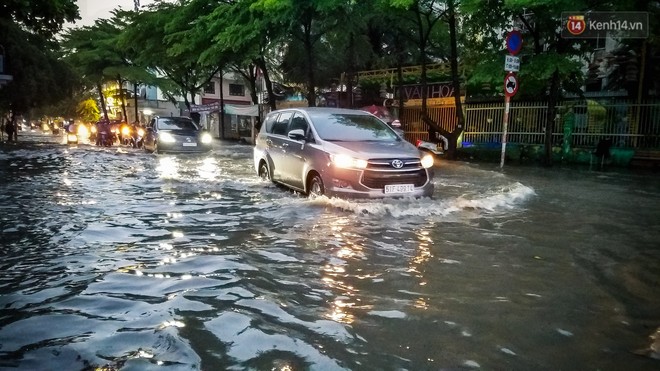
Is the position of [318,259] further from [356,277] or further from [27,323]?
[27,323]

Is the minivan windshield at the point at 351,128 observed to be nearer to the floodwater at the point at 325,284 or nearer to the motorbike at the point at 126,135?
the floodwater at the point at 325,284

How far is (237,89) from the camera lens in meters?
58.4

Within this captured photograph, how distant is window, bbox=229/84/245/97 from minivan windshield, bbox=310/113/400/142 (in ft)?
165

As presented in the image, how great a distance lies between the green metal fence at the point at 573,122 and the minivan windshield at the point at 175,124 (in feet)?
36.2

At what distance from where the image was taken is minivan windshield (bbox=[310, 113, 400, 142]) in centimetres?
882

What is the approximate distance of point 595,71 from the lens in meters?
21.9

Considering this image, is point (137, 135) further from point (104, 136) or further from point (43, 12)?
point (43, 12)

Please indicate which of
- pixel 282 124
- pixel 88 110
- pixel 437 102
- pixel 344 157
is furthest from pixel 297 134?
pixel 88 110

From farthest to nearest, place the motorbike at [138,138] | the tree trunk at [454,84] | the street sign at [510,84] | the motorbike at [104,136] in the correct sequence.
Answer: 1. the motorbike at [104,136]
2. the motorbike at [138,138]
3. the tree trunk at [454,84]
4. the street sign at [510,84]

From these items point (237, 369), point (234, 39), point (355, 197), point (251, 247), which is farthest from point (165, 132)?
point (237, 369)

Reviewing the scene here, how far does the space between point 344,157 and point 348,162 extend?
0.33 ft

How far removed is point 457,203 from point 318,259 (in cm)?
412

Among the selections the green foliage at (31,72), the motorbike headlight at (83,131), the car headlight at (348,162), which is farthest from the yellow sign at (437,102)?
the motorbike headlight at (83,131)

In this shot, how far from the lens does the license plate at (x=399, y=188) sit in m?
7.97
